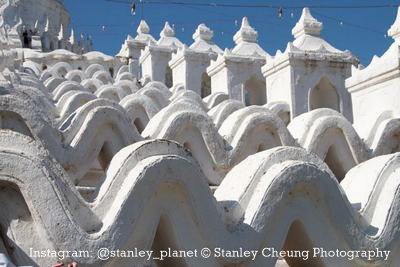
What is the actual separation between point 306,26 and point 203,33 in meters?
5.10

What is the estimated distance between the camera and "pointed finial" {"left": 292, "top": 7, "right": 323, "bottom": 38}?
10836mm

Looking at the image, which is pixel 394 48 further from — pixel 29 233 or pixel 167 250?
pixel 29 233

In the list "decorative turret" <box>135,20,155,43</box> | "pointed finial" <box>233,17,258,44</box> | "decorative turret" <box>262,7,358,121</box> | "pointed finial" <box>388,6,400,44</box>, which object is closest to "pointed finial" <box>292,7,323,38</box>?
"decorative turret" <box>262,7,358,121</box>

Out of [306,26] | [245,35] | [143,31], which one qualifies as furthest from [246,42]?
[143,31]

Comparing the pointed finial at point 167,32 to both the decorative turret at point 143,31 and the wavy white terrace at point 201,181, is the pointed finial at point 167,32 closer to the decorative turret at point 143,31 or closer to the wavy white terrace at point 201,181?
the decorative turret at point 143,31

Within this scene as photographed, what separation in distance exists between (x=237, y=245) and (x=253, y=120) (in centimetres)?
261

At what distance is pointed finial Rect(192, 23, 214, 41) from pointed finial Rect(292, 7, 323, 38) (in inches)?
184

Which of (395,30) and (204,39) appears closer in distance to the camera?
(395,30)

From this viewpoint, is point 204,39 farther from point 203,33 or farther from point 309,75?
point 309,75

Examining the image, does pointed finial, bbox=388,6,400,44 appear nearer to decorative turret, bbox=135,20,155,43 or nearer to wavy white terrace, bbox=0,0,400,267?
wavy white terrace, bbox=0,0,400,267

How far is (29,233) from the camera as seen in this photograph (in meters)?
2.42

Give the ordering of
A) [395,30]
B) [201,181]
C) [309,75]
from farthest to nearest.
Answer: [309,75] < [395,30] < [201,181]

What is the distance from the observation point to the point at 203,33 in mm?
15617

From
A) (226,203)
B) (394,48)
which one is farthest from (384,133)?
(226,203)
